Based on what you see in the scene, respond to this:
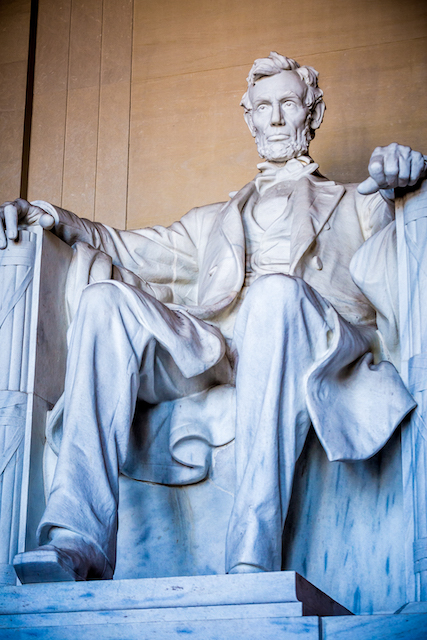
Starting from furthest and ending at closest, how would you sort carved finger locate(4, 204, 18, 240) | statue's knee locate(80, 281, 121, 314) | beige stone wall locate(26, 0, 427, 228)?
beige stone wall locate(26, 0, 427, 228) → carved finger locate(4, 204, 18, 240) → statue's knee locate(80, 281, 121, 314)

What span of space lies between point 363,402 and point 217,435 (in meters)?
0.42

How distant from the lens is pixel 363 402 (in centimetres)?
278

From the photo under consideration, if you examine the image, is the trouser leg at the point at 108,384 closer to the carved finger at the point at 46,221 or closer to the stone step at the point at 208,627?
the stone step at the point at 208,627

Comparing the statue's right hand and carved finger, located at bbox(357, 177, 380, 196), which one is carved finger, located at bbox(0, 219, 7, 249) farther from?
carved finger, located at bbox(357, 177, 380, 196)

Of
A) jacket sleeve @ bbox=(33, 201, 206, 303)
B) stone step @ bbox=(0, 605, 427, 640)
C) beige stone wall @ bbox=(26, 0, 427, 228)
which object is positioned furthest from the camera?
beige stone wall @ bbox=(26, 0, 427, 228)

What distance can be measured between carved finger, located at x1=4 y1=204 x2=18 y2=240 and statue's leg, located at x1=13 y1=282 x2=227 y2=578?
19.2 inches

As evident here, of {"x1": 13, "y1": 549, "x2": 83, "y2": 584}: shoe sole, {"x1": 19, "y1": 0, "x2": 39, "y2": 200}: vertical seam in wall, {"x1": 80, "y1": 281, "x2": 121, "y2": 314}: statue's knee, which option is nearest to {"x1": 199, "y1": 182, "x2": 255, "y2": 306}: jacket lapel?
{"x1": 80, "y1": 281, "x2": 121, "y2": 314}: statue's knee

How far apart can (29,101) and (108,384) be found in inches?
105

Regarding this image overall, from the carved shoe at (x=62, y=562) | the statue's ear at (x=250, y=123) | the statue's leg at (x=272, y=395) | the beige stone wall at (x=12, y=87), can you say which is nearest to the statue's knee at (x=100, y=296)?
the statue's leg at (x=272, y=395)

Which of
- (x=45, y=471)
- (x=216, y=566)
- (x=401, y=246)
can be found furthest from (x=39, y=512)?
(x=401, y=246)

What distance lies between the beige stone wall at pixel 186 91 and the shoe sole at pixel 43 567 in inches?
101

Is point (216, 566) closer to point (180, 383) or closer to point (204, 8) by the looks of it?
point (180, 383)

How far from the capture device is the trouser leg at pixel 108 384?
2.53 m

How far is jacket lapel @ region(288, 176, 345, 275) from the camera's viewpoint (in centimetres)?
330
